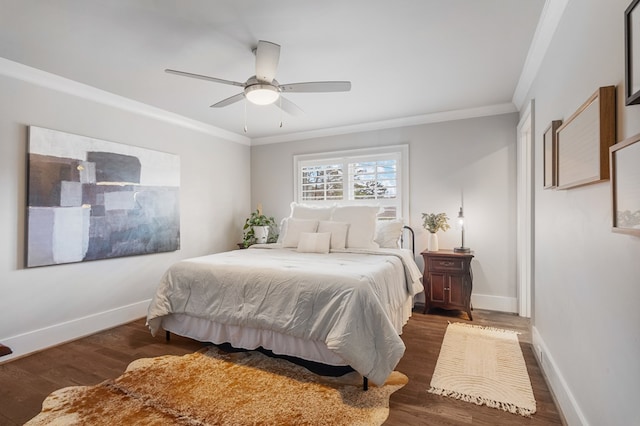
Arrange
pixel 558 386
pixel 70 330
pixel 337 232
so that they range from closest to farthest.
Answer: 1. pixel 558 386
2. pixel 70 330
3. pixel 337 232

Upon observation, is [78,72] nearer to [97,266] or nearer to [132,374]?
[97,266]

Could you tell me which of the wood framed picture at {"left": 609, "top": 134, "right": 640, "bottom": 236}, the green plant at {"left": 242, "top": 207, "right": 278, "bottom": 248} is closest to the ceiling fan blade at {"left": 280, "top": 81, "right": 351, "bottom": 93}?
the wood framed picture at {"left": 609, "top": 134, "right": 640, "bottom": 236}

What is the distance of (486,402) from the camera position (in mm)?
2035

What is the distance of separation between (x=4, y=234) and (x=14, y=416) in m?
1.58

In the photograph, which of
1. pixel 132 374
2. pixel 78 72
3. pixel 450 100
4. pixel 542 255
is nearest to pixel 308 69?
pixel 450 100

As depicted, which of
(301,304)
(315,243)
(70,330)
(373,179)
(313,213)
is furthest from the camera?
(373,179)

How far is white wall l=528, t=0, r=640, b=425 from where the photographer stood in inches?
45.3

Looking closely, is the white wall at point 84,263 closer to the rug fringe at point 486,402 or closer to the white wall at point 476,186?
the white wall at point 476,186

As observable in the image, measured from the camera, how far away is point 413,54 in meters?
2.62

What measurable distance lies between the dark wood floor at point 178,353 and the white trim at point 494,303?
0.47 ft

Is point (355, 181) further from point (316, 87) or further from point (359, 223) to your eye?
point (316, 87)

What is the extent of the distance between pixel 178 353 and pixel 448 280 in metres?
2.99

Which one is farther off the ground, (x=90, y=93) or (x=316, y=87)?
(x=90, y=93)

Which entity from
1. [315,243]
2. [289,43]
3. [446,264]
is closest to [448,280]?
[446,264]
